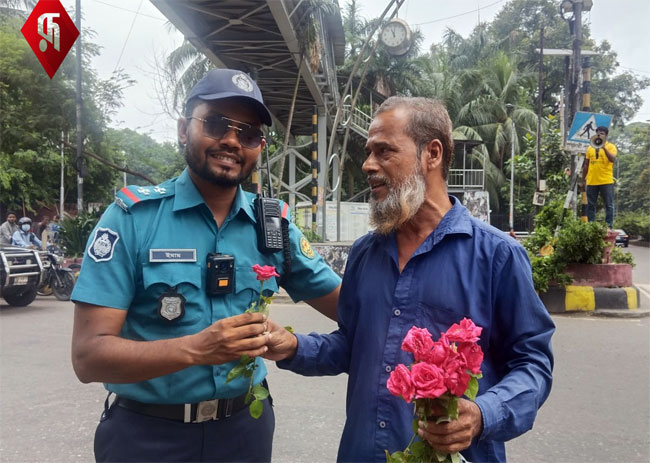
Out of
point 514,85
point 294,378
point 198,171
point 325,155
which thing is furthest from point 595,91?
point 198,171

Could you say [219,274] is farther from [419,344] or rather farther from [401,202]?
[419,344]

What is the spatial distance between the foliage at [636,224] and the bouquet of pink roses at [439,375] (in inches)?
1343

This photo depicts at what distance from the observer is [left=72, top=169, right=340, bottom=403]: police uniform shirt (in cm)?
163

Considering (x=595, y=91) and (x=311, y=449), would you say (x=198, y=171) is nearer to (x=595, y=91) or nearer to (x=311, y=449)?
(x=311, y=449)

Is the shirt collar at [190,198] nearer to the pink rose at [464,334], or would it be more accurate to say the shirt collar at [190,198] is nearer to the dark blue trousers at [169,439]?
the dark blue trousers at [169,439]

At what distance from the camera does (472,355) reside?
3.74 feet

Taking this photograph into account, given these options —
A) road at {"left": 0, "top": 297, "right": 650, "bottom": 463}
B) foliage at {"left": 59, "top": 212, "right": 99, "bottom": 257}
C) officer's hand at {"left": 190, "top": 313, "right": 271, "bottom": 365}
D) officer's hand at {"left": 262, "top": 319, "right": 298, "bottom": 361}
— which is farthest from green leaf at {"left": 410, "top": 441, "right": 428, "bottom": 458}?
foliage at {"left": 59, "top": 212, "right": 99, "bottom": 257}

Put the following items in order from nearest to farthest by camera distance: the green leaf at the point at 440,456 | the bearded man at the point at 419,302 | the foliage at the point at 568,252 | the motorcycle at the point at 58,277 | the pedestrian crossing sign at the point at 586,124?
1. the green leaf at the point at 440,456
2. the bearded man at the point at 419,302
3. the foliage at the point at 568,252
4. the pedestrian crossing sign at the point at 586,124
5. the motorcycle at the point at 58,277

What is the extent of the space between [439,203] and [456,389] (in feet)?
2.74

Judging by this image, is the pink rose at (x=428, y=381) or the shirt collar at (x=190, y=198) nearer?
the pink rose at (x=428, y=381)

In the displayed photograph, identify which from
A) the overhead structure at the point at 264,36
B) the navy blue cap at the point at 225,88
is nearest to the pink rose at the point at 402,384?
the navy blue cap at the point at 225,88

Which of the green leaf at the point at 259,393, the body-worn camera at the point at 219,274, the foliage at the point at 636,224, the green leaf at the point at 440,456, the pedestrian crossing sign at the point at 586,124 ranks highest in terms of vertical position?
the pedestrian crossing sign at the point at 586,124

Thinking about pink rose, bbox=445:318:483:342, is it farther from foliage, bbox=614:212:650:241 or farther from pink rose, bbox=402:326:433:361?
foliage, bbox=614:212:650:241

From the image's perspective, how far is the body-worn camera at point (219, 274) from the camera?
174 cm
